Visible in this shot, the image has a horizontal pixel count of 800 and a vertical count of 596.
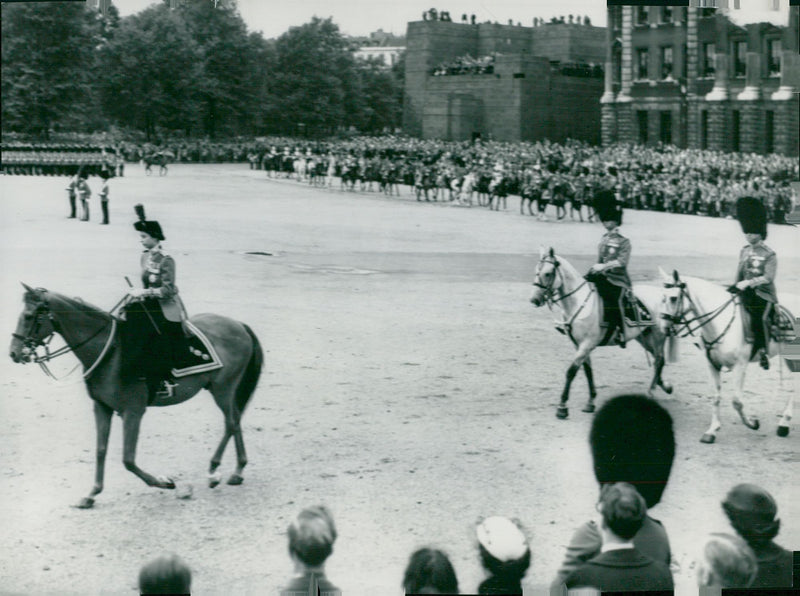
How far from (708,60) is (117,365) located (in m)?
6.01

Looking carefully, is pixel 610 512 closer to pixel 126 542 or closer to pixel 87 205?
pixel 126 542

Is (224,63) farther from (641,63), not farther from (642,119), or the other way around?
(642,119)

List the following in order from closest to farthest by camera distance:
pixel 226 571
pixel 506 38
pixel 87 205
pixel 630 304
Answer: pixel 226 571 → pixel 87 205 → pixel 506 38 → pixel 630 304

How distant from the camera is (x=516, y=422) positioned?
9570mm

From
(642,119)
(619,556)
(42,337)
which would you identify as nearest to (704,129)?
(642,119)

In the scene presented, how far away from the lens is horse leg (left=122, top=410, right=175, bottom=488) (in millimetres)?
7883

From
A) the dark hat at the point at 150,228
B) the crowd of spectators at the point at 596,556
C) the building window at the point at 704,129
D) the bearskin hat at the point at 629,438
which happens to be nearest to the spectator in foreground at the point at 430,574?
the crowd of spectators at the point at 596,556

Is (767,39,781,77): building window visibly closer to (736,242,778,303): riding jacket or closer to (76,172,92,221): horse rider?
(736,242,778,303): riding jacket

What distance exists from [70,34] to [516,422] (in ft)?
16.0

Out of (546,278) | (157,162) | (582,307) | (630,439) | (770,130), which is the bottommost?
(630,439)

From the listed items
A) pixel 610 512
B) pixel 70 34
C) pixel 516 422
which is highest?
pixel 70 34

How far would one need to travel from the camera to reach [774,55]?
9305mm

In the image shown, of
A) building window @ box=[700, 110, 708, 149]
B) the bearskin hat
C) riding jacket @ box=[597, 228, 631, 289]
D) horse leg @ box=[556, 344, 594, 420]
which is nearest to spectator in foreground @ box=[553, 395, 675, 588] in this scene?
the bearskin hat

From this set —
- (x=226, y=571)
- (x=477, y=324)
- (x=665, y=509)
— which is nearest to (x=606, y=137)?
(x=477, y=324)
